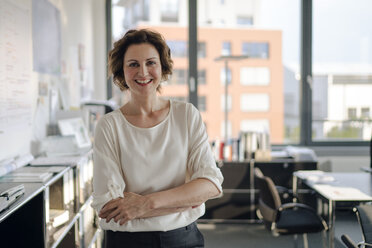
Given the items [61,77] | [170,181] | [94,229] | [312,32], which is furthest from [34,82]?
[312,32]

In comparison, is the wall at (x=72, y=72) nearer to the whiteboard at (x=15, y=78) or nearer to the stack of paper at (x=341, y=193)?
the whiteboard at (x=15, y=78)

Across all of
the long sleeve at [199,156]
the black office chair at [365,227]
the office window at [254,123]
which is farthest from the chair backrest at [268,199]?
the office window at [254,123]

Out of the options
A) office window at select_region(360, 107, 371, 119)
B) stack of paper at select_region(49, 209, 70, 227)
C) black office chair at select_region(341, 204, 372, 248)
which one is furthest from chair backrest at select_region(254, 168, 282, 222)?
office window at select_region(360, 107, 371, 119)

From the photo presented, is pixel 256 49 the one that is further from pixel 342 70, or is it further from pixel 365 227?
pixel 365 227

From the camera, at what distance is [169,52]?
4.91 ft

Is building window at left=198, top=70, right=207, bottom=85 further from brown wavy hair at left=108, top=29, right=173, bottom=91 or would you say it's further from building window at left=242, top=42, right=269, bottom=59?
brown wavy hair at left=108, top=29, right=173, bottom=91

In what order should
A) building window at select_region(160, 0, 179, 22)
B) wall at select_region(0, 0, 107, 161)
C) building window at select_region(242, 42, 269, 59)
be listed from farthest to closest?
building window at select_region(242, 42, 269, 59), building window at select_region(160, 0, 179, 22), wall at select_region(0, 0, 107, 161)

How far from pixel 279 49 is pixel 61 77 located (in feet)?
9.86

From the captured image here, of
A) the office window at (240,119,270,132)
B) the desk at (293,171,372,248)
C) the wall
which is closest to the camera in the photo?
the wall

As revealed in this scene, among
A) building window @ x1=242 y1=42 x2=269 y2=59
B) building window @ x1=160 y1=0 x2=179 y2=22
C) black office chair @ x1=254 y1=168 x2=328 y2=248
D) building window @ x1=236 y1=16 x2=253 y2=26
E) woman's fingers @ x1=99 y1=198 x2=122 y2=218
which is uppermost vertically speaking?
building window @ x1=160 y1=0 x2=179 y2=22

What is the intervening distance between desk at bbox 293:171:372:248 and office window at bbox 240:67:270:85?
177cm

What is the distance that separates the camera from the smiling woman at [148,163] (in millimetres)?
1281

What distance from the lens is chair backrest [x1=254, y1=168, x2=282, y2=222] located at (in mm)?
3000

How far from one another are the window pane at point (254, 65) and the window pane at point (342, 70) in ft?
0.96
